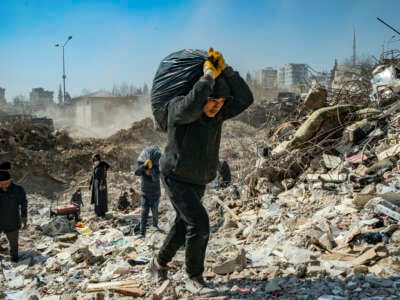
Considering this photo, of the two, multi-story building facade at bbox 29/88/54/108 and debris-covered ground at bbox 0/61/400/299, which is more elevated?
multi-story building facade at bbox 29/88/54/108

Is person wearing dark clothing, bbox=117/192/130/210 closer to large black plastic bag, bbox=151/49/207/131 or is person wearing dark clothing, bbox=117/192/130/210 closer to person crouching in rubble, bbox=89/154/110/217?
person crouching in rubble, bbox=89/154/110/217

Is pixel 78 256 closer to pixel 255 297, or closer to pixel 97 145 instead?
pixel 255 297

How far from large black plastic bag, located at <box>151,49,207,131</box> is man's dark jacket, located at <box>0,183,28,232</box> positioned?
4.03 metres

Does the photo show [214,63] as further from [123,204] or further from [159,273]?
[123,204]

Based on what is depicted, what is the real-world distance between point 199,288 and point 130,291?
0.61 metres

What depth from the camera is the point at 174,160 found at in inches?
110

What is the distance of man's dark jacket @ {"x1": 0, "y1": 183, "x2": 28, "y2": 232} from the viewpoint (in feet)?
19.2

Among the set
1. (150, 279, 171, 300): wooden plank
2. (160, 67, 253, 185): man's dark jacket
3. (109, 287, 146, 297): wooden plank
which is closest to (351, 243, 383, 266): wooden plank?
(160, 67, 253, 185): man's dark jacket

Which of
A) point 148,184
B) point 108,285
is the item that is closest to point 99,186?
point 148,184

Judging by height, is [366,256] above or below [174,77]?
below

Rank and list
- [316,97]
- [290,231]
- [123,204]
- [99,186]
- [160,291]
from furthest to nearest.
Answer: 1. [123,204]
2. [99,186]
3. [316,97]
4. [290,231]
5. [160,291]

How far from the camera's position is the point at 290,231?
438 centimetres

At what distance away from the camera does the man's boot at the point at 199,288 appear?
9.13 feet

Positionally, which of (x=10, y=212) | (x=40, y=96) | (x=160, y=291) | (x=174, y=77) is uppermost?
(x=40, y=96)
